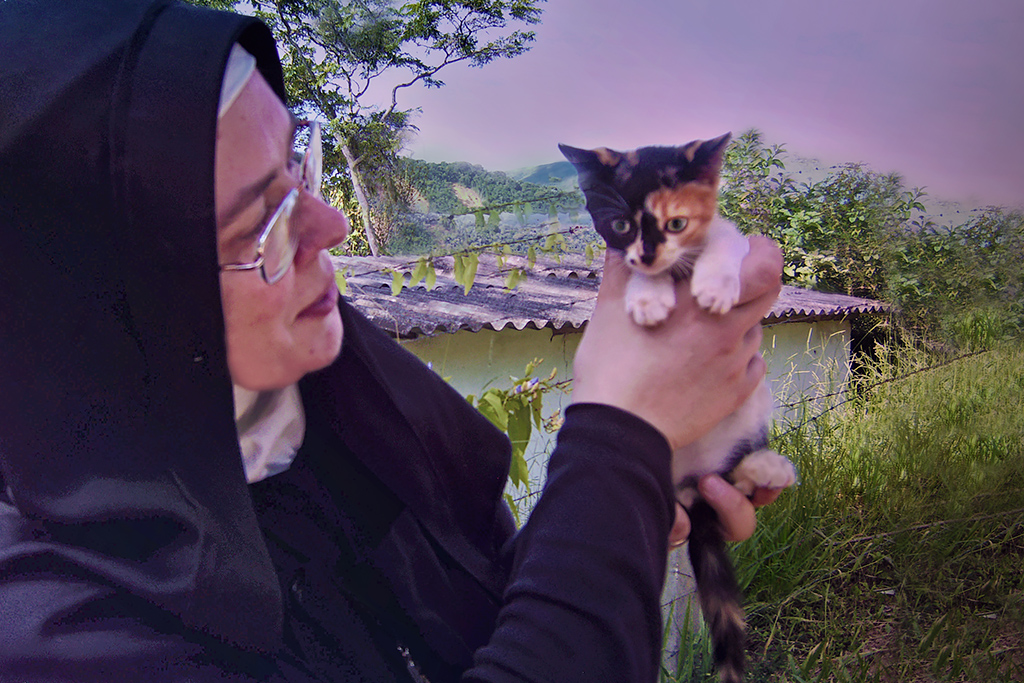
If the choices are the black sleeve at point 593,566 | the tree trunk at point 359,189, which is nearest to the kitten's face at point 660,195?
the black sleeve at point 593,566

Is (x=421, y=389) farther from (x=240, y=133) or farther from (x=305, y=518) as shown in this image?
(x=240, y=133)

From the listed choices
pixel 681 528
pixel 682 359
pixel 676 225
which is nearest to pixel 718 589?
pixel 681 528

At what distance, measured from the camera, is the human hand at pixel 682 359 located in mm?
635

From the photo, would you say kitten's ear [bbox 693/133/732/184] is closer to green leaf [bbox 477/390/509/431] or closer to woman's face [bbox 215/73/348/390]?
woman's face [bbox 215/73/348/390]

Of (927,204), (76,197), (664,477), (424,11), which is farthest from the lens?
(927,204)

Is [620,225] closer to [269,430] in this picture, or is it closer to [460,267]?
[269,430]

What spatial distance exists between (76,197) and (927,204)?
4.04 feet

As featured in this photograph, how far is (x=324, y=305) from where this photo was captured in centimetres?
68

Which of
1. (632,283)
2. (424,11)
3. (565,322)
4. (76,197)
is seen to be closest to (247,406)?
(76,197)

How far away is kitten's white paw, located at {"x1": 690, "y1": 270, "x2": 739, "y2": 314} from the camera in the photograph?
64 centimetres

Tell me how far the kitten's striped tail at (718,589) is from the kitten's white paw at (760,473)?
0.06m

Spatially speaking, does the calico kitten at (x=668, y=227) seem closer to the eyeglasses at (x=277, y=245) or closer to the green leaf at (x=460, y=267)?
the eyeglasses at (x=277, y=245)

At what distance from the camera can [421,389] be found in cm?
83

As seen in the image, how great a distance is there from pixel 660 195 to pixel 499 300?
0.90 metres
